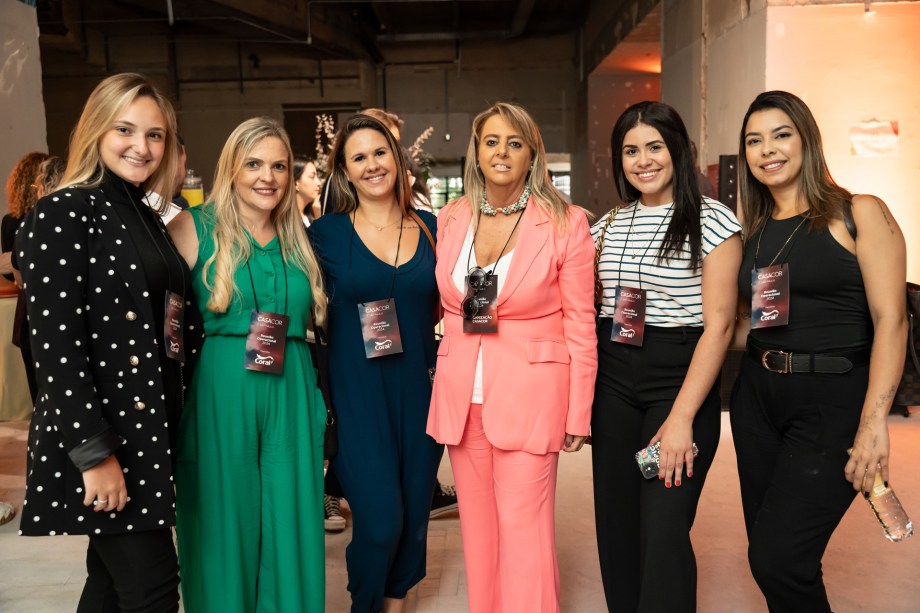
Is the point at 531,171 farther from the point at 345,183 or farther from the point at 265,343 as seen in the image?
the point at 265,343

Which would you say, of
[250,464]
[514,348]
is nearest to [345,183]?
[514,348]

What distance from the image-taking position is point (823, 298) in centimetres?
192

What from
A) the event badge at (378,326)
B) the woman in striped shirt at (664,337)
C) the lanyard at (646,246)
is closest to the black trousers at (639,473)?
the woman in striped shirt at (664,337)

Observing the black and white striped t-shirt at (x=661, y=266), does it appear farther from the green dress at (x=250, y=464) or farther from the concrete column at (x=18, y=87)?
the concrete column at (x=18, y=87)

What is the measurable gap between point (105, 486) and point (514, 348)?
1.05 m

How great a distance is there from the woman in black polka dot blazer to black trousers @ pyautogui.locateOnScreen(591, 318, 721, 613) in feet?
3.72

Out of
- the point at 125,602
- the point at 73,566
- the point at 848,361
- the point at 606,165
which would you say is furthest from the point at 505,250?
the point at 606,165

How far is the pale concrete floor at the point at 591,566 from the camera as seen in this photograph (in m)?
2.79

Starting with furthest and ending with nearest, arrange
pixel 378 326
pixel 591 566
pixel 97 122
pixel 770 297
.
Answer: pixel 591 566, pixel 378 326, pixel 770 297, pixel 97 122

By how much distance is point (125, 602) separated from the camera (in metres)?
1.76

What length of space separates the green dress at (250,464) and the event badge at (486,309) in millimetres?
474

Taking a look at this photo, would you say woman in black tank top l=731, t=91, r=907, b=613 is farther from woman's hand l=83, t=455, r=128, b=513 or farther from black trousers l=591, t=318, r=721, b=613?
woman's hand l=83, t=455, r=128, b=513

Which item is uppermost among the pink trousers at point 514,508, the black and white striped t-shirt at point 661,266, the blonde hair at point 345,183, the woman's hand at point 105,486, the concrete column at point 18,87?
the concrete column at point 18,87

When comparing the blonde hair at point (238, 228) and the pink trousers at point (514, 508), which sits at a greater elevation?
the blonde hair at point (238, 228)
